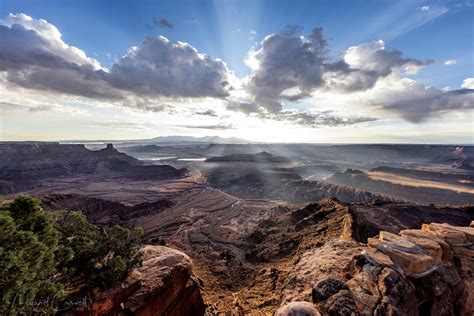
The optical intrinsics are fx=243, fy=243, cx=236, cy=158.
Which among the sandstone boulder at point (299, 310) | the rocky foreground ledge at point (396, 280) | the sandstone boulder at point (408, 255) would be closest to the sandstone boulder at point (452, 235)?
the rocky foreground ledge at point (396, 280)

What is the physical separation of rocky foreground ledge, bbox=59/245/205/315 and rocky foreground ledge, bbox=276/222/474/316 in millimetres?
5555

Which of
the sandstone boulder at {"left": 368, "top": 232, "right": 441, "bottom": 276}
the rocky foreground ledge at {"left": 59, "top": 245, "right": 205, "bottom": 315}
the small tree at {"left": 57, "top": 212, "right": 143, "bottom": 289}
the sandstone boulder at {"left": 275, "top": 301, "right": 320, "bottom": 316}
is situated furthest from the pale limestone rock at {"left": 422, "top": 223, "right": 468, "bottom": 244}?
the small tree at {"left": 57, "top": 212, "right": 143, "bottom": 289}

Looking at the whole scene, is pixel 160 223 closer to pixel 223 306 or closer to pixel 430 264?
pixel 223 306

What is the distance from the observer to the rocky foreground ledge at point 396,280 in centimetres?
746

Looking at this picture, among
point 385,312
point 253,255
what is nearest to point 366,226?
point 253,255

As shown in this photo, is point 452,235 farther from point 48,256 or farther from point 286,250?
point 48,256

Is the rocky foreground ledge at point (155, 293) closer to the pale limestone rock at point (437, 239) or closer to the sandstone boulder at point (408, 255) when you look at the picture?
the sandstone boulder at point (408, 255)

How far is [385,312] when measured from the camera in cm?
720

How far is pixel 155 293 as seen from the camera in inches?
424

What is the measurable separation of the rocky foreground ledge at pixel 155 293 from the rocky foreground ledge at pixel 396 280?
5.56 meters

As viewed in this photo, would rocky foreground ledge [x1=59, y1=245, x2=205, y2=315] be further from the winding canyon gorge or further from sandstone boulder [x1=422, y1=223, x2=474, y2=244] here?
sandstone boulder [x1=422, y1=223, x2=474, y2=244]

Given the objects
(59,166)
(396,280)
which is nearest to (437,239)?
(396,280)

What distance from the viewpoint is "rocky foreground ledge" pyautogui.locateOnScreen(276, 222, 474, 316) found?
24.5ft

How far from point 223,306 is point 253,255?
10.9 meters
